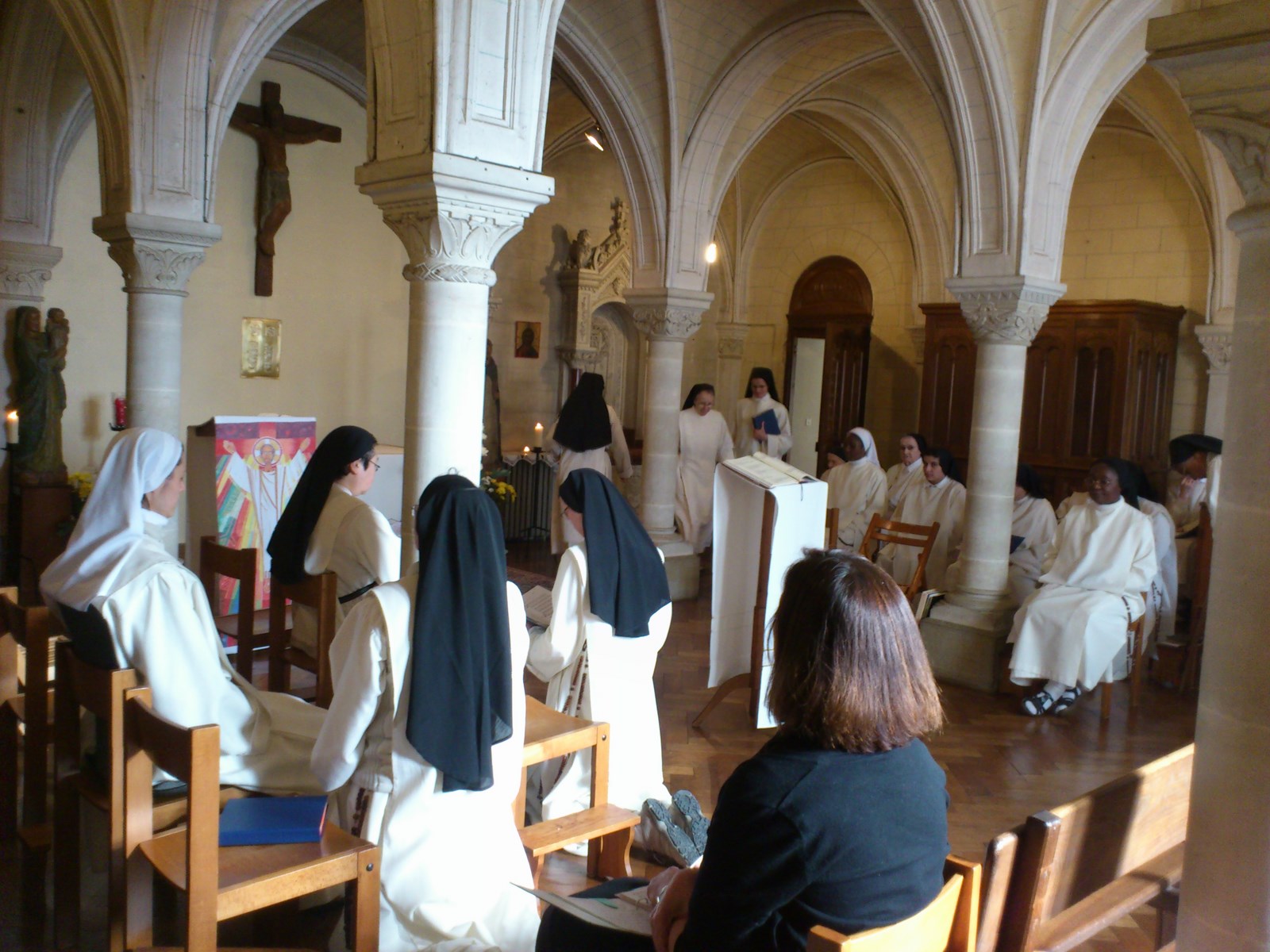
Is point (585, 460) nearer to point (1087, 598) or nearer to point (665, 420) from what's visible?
point (665, 420)

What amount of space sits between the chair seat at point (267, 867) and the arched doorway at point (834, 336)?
1123 centimetres

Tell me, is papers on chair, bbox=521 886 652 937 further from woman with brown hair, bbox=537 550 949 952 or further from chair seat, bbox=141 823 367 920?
chair seat, bbox=141 823 367 920

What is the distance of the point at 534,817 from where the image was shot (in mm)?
4090

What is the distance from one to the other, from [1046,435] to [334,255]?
744 centimetres

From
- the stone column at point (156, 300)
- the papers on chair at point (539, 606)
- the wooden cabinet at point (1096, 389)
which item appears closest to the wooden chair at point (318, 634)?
the papers on chair at point (539, 606)

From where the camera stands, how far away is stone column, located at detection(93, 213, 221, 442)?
609 centimetres

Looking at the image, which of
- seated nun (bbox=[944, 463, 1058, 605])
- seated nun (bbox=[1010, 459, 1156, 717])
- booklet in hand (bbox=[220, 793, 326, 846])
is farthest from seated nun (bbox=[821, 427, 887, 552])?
booklet in hand (bbox=[220, 793, 326, 846])

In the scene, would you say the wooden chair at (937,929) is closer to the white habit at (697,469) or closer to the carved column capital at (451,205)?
the carved column capital at (451,205)

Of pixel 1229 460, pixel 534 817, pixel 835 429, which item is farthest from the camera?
pixel 835 429

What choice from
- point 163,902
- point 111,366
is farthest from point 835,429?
point 163,902

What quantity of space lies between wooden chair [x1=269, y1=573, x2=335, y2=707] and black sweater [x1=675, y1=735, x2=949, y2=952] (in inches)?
78.6

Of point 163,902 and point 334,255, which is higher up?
point 334,255

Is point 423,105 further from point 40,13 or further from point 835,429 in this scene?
point 835,429

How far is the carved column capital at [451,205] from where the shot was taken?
3633 millimetres
